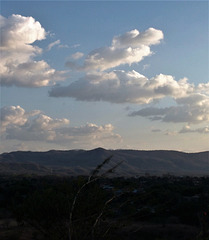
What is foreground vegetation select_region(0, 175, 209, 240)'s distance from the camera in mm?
12242

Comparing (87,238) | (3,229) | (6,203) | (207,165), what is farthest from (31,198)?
(207,165)

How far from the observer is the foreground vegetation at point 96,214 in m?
12.2

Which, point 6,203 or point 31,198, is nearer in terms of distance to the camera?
point 31,198

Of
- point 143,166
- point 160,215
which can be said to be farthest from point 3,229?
point 143,166

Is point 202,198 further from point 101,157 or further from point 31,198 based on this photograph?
point 101,157

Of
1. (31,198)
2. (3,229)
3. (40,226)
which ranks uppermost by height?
(31,198)

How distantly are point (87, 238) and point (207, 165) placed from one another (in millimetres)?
194381

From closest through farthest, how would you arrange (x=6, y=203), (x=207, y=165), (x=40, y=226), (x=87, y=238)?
(x=87, y=238), (x=40, y=226), (x=6, y=203), (x=207, y=165)

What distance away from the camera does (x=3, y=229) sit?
25.3 m

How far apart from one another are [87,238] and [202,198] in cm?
2413

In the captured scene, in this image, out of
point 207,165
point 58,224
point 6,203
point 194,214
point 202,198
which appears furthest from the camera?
point 207,165

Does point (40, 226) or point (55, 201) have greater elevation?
point (55, 201)

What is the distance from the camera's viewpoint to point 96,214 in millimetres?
11789

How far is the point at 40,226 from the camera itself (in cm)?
1794
